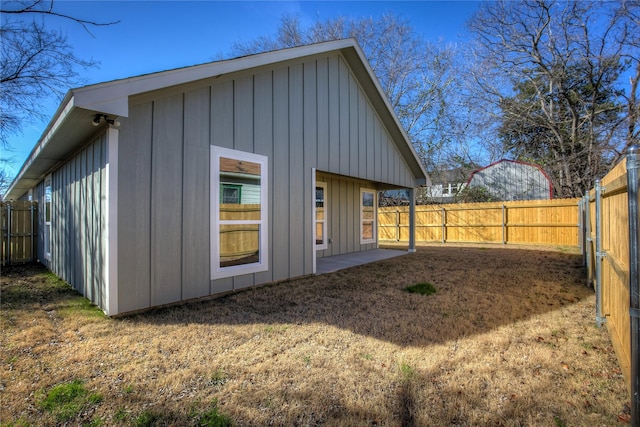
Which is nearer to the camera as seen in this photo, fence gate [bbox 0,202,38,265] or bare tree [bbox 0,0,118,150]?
bare tree [bbox 0,0,118,150]

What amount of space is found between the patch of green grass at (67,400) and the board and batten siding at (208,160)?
1.67 metres

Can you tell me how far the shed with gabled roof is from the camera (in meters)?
3.90

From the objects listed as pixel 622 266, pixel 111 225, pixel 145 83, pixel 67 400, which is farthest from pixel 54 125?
pixel 622 266

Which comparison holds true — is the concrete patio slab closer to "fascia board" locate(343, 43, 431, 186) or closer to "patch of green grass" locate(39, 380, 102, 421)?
"fascia board" locate(343, 43, 431, 186)

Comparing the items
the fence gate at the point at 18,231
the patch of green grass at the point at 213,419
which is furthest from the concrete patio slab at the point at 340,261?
the fence gate at the point at 18,231

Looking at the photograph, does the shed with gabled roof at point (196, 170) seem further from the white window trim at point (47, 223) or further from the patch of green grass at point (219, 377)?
the patch of green grass at point (219, 377)

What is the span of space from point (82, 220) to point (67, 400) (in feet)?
12.2

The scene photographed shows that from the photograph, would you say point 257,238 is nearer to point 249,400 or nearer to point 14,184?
point 249,400

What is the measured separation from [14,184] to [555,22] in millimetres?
22380

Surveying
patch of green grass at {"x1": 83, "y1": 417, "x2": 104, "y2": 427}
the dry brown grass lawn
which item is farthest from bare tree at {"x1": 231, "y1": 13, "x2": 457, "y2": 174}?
patch of green grass at {"x1": 83, "y1": 417, "x2": 104, "y2": 427}

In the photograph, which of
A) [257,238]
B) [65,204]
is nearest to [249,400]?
[257,238]

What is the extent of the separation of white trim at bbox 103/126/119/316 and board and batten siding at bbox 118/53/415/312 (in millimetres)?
58

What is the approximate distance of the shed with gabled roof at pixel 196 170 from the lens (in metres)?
3.90

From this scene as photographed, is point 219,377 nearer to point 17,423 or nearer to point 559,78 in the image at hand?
point 17,423
